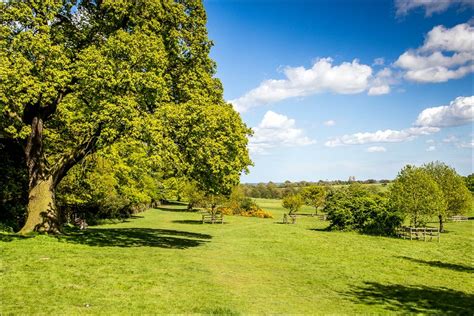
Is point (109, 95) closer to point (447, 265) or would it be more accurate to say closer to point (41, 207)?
point (41, 207)

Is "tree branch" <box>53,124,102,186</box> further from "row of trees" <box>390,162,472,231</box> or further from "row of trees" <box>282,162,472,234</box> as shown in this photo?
"row of trees" <box>390,162,472,231</box>

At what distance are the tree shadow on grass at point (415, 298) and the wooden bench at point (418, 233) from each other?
24.1 metres

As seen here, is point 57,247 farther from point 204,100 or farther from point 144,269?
point 204,100

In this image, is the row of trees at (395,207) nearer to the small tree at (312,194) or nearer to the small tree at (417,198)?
the small tree at (417,198)

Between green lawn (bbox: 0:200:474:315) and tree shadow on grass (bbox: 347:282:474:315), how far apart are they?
4 cm

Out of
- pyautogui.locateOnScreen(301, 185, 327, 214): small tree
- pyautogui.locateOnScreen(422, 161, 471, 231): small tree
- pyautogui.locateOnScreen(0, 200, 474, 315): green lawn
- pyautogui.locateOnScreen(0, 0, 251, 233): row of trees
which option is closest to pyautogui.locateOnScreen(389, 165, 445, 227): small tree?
pyautogui.locateOnScreen(422, 161, 471, 231): small tree

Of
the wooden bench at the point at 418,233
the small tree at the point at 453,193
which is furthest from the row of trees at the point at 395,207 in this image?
the small tree at the point at 453,193

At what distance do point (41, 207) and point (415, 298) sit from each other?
19830 millimetres

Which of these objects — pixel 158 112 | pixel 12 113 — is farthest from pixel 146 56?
pixel 12 113

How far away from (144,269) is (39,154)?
38.0 feet

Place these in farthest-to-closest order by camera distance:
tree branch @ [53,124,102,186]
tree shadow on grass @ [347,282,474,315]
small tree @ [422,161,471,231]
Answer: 1. small tree @ [422,161,471,231]
2. tree branch @ [53,124,102,186]
3. tree shadow on grass @ [347,282,474,315]

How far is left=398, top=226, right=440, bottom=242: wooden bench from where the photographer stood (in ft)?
127

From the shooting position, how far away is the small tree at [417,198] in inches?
1647

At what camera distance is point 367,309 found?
12266 mm
